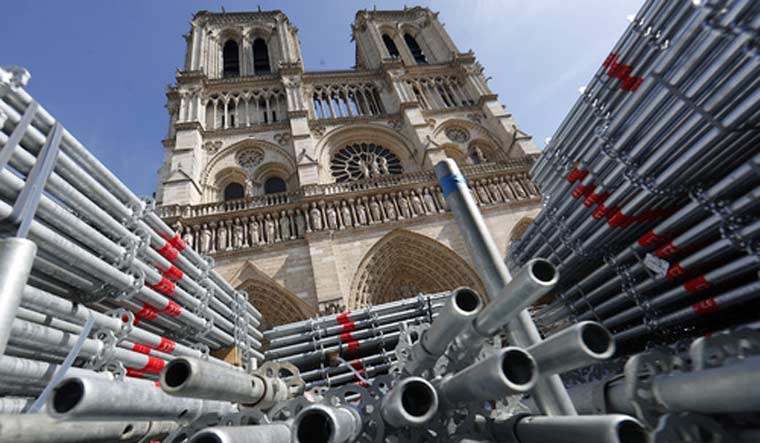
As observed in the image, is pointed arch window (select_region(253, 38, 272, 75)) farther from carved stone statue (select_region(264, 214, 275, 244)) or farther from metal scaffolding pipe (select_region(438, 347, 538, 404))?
metal scaffolding pipe (select_region(438, 347, 538, 404))

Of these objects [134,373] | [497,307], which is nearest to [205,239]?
[134,373]

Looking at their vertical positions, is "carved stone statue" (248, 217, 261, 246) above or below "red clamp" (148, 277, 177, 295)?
above

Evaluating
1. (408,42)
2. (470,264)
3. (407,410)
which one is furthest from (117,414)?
(408,42)

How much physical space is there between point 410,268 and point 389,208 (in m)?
2.24

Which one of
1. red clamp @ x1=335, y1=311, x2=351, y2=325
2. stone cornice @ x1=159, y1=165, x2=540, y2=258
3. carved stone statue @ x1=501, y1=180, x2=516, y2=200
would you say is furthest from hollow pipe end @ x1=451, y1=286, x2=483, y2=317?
carved stone statue @ x1=501, y1=180, x2=516, y2=200

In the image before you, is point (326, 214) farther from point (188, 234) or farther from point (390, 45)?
point (390, 45)

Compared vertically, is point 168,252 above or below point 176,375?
above

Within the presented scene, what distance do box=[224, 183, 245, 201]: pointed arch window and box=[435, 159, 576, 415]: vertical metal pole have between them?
12.6 meters

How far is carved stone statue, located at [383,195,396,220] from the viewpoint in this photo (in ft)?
37.1

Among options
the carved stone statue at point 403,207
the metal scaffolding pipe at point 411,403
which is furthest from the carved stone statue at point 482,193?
the metal scaffolding pipe at point 411,403

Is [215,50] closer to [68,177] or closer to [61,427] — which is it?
[68,177]

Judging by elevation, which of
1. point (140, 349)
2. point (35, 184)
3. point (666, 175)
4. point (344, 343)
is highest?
point (35, 184)

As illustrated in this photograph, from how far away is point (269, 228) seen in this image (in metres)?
10.8

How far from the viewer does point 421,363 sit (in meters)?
2.04
